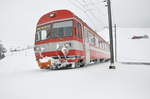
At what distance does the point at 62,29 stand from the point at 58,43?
767mm

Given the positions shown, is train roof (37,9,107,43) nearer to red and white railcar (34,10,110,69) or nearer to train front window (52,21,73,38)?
red and white railcar (34,10,110,69)

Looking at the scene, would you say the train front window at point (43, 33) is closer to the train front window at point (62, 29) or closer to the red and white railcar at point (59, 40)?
the red and white railcar at point (59, 40)

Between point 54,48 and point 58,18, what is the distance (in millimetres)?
1639

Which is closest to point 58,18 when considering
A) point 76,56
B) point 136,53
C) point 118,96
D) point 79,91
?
point 76,56

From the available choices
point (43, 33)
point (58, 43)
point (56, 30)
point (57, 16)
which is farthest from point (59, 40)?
point (57, 16)

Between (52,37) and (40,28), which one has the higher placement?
(40,28)

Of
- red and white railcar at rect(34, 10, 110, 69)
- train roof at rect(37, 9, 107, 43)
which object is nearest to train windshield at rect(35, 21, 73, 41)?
red and white railcar at rect(34, 10, 110, 69)

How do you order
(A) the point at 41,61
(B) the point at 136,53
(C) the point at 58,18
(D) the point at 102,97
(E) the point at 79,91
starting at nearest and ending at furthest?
(D) the point at 102,97 → (E) the point at 79,91 → (A) the point at 41,61 → (C) the point at 58,18 → (B) the point at 136,53

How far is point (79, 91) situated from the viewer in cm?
329

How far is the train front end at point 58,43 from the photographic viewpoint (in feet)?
24.3

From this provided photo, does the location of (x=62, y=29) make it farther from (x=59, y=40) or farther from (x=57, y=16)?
(x=57, y=16)

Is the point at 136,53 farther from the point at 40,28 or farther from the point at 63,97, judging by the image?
the point at 63,97

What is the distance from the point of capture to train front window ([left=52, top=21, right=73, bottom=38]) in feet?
24.8

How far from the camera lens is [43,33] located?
27.1 feet
